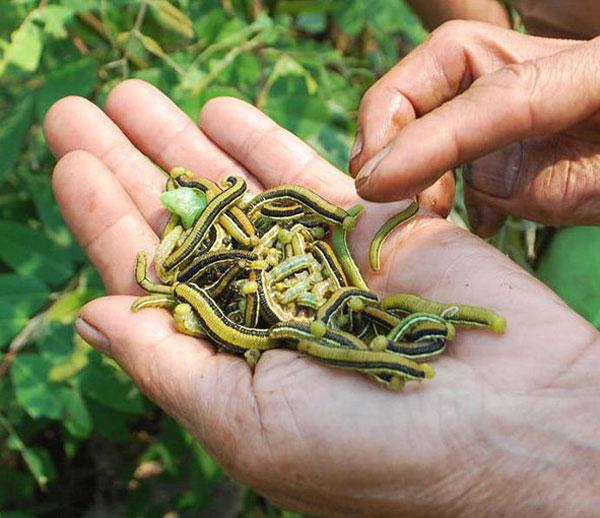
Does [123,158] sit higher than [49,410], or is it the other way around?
[123,158]

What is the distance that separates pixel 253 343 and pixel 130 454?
4.32 metres

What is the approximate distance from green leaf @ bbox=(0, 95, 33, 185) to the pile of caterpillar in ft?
4.50

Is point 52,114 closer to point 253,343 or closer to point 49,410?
point 49,410

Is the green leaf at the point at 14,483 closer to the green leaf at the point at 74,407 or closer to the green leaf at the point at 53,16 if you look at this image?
the green leaf at the point at 74,407

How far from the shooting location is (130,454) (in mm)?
8078

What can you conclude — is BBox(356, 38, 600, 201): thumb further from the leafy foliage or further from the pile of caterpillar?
the leafy foliage

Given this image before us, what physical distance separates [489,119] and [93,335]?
119 inches

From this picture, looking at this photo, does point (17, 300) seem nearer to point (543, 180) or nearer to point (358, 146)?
point (358, 146)

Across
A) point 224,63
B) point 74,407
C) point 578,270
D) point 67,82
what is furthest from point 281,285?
point 578,270

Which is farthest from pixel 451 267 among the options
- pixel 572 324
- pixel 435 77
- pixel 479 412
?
pixel 435 77

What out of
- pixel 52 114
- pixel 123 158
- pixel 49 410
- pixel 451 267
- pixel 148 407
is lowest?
pixel 148 407

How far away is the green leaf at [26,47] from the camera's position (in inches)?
213

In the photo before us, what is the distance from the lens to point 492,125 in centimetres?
433

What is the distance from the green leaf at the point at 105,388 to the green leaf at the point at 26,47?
2442mm
